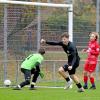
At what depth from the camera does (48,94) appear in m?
14.2

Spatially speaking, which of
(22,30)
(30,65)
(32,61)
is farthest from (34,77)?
(22,30)

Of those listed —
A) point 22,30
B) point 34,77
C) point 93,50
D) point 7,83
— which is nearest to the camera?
point 34,77

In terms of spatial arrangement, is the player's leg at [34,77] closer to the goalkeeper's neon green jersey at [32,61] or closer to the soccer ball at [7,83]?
the goalkeeper's neon green jersey at [32,61]

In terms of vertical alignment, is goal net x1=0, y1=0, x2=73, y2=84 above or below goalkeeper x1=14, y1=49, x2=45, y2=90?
above

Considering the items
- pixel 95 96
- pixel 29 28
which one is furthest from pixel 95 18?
pixel 95 96

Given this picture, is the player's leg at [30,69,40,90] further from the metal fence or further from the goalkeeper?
the metal fence

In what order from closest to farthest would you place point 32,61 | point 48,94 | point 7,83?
point 48,94 → point 32,61 → point 7,83

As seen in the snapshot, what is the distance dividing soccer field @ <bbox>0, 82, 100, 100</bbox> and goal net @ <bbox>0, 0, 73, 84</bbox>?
146cm

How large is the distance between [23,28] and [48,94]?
10.5ft

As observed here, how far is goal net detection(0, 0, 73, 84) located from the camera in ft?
54.0

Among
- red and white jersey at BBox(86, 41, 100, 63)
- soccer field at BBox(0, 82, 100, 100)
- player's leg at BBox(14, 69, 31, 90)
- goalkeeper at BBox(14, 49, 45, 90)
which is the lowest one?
soccer field at BBox(0, 82, 100, 100)

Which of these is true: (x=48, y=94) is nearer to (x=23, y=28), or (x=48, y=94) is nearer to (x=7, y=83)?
(x=7, y=83)

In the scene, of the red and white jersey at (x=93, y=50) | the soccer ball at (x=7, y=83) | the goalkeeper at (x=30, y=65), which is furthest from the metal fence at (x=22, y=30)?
the red and white jersey at (x=93, y=50)

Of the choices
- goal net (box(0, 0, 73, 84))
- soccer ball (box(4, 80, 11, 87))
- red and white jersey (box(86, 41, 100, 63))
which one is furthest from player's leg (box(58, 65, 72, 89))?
soccer ball (box(4, 80, 11, 87))
